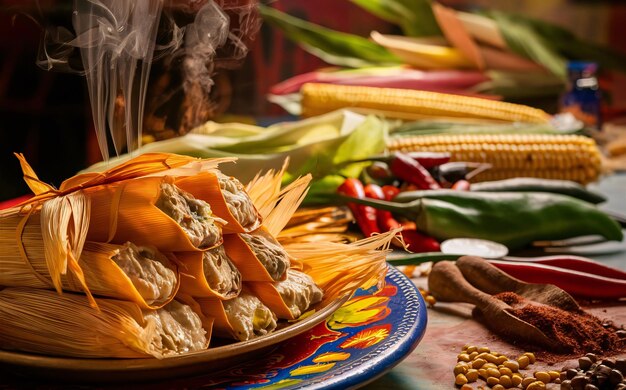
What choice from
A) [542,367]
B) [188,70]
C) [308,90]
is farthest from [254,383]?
[308,90]

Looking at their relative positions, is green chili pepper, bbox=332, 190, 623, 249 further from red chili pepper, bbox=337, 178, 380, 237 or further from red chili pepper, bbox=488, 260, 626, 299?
red chili pepper, bbox=488, 260, 626, 299

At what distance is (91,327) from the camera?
33.9 inches

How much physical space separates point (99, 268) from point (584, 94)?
8.83 feet

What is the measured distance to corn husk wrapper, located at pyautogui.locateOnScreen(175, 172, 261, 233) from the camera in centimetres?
99

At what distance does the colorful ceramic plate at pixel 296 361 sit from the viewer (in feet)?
2.76

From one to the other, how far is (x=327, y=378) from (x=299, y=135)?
1386mm

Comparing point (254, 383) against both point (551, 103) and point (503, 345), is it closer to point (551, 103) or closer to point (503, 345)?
point (503, 345)

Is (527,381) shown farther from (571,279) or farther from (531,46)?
(531,46)

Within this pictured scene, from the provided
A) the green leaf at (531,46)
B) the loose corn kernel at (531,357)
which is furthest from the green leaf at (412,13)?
the loose corn kernel at (531,357)

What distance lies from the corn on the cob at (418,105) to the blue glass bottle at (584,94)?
0.18 m

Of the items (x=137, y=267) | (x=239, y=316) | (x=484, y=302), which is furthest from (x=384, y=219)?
(x=137, y=267)

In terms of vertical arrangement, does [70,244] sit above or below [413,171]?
above

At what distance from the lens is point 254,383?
879mm

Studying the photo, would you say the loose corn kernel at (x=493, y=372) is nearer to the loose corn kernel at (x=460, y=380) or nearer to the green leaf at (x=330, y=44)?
the loose corn kernel at (x=460, y=380)
